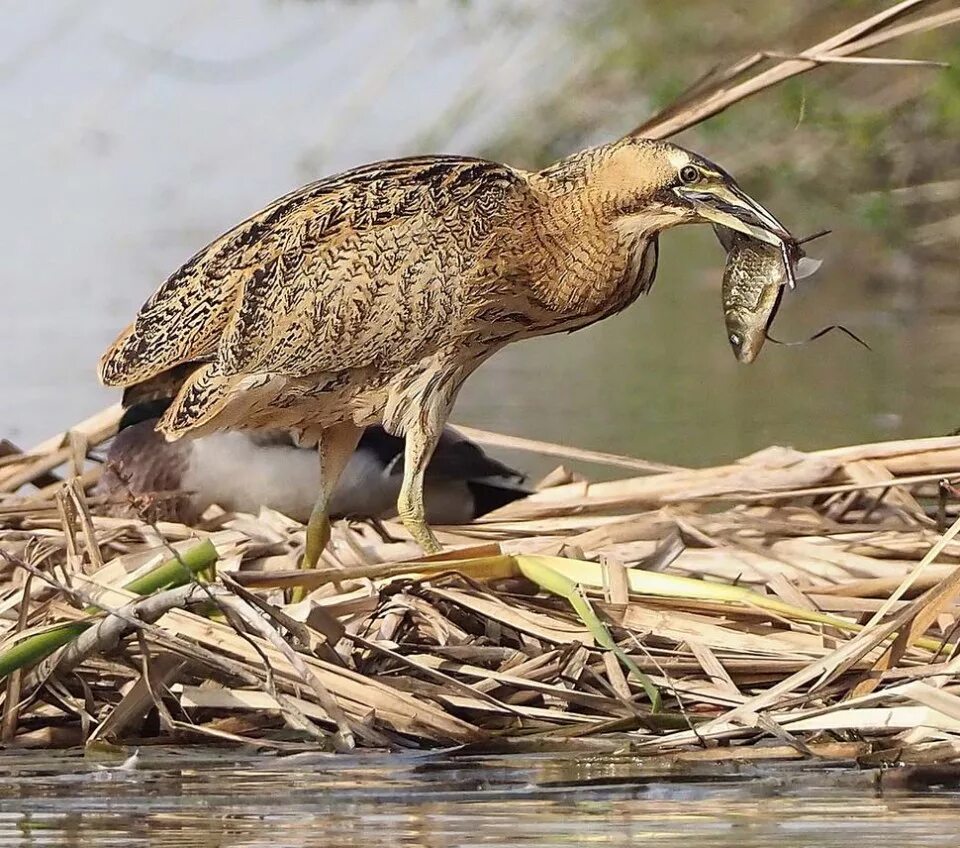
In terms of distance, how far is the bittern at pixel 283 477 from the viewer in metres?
4.88

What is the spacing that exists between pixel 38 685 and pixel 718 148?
7466 mm

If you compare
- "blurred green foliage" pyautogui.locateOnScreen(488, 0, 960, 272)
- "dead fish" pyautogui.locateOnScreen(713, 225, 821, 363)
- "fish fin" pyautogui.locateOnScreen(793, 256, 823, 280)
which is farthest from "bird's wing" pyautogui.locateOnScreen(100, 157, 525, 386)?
"blurred green foliage" pyautogui.locateOnScreen(488, 0, 960, 272)

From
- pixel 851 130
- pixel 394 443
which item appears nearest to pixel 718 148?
pixel 851 130

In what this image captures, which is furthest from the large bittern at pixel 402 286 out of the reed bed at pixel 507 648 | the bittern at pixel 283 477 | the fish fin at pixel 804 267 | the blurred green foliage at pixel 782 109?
the blurred green foliage at pixel 782 109

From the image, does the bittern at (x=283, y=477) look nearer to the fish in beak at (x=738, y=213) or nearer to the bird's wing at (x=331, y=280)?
the bird's wing at (x=331, y=280)

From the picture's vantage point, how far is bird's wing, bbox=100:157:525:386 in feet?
13.3

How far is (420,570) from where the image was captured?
3.63 meters

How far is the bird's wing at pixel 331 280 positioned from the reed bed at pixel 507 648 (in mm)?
386

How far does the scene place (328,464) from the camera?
4.39 metres

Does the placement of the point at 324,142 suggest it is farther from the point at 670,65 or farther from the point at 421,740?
the point at 421,740

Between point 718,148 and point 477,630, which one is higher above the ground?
point 718,148

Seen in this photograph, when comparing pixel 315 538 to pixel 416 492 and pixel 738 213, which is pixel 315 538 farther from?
pixel 738 213

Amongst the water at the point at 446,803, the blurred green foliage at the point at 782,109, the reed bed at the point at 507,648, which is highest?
the blurred green foliage at the point at 782,109

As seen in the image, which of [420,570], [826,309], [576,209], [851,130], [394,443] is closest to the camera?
[420,570]
